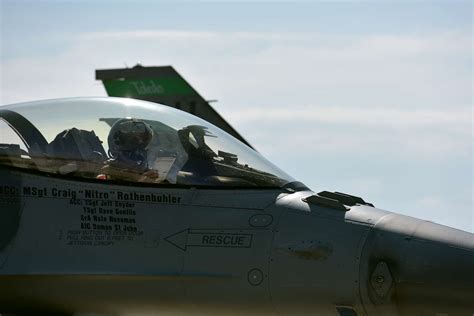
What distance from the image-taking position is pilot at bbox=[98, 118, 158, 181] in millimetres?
9883

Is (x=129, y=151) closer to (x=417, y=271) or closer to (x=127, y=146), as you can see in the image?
(x=127, y=146)

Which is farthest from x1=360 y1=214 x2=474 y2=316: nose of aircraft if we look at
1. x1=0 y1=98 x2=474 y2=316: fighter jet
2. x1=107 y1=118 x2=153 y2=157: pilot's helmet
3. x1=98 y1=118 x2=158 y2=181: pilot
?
x1=107 y1=118 x2=153 y2=157: pilot's helmet

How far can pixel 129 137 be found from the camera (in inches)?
396

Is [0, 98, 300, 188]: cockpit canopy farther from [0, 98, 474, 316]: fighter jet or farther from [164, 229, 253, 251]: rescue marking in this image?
[164, 229, 253, 251]: rescue marking

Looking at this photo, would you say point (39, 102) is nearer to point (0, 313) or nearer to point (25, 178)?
point (25, 178)

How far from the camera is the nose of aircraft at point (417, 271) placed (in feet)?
28.0

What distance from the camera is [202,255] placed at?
9.25 metres

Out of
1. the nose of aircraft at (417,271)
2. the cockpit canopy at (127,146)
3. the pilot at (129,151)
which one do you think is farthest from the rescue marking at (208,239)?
the nose of aircraft at (417,271)

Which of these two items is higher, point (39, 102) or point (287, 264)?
point (39, 102)

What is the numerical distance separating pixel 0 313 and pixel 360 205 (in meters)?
3.17

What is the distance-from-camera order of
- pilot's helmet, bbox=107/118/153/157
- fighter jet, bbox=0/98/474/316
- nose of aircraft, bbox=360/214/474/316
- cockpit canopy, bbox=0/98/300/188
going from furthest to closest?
pilot's helmet, bbox=107/118/153/157
cockpit canopy, bbox=0/98/300/188
fighter jet, bbox=0/98/474/316
nose of aircraft, bbox=360/214/474/316

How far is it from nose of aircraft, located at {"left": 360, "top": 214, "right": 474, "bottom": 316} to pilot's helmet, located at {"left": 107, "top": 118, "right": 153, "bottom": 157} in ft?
7.49

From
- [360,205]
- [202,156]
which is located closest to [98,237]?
[202,156]

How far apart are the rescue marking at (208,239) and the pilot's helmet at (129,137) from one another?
1017 millimetres
